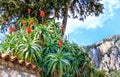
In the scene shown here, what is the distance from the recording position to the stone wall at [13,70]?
8762 millimetres

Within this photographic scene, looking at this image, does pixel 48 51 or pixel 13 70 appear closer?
pixel 13 70

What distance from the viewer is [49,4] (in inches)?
740

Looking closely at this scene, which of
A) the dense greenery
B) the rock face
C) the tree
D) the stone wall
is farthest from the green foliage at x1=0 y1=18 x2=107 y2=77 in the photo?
the rock face

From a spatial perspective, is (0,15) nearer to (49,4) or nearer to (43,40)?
(49,4)

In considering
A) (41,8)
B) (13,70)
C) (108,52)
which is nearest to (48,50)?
(13,70)

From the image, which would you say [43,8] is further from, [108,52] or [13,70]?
[108,52]

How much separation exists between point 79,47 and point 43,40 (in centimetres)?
182

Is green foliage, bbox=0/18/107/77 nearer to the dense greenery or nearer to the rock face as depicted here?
the dense greenery

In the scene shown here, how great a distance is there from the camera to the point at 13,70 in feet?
30.2

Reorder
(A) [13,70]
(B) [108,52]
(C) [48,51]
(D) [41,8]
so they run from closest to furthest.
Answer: (A) [13,70] < (C) [48,51] < (D) [41,8] < (B) [108,52]

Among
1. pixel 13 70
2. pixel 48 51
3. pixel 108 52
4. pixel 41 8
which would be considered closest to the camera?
pixel 13 70

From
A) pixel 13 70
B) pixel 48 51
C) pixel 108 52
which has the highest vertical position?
pixel 108 52

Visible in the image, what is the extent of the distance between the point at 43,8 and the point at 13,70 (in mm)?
9918

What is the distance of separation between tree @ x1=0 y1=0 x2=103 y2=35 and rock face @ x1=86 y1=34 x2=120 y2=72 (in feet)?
261
